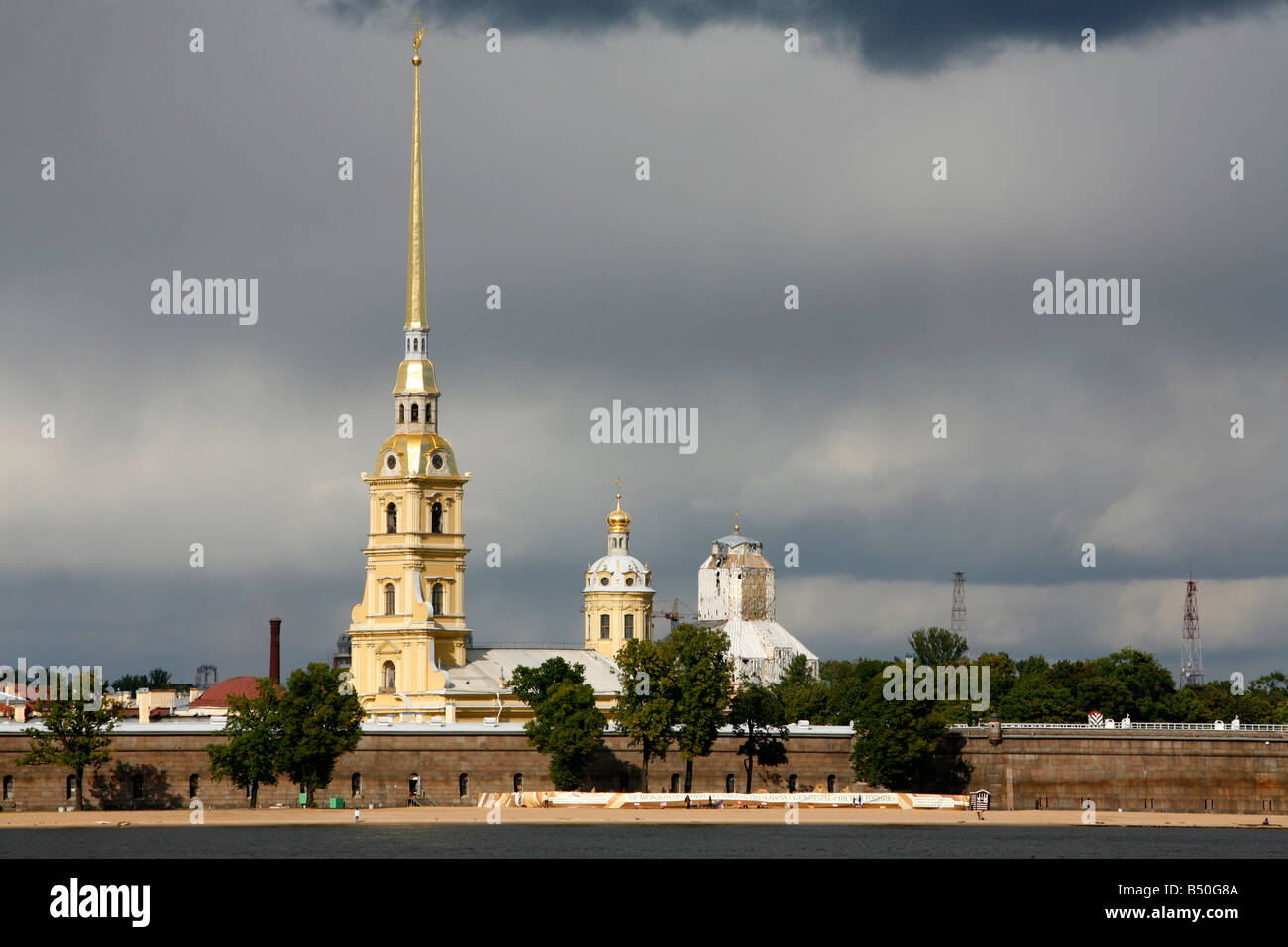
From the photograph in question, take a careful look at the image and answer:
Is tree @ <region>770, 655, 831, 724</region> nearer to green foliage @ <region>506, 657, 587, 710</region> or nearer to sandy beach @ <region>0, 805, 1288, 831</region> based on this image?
green foliage @ <region>506, 657, 587, 710</region>

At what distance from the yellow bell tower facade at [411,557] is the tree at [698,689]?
20.6 metres

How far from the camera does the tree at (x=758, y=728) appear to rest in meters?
122

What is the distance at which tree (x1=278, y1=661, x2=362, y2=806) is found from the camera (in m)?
111

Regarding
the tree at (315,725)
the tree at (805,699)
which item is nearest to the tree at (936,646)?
the tree at (805,699)

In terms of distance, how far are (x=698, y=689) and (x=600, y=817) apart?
1159 centimetres

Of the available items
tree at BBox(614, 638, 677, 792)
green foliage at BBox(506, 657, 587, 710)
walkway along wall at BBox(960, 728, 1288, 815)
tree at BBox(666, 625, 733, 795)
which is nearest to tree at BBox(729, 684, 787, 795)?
tree at BBox(666, 625, 733, 795)

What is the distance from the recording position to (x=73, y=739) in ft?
364

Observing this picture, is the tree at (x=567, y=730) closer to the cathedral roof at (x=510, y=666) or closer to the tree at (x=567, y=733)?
the tree at (x=567, y=733)

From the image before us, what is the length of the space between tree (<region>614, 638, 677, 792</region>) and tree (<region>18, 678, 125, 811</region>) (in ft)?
88.8

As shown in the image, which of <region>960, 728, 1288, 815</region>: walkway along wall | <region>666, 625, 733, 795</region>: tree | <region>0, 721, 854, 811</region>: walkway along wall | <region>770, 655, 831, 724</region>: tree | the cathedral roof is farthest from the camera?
<region>770, 655, 831, 724</region>: tree

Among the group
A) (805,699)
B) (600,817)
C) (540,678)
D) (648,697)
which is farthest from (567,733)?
(805,699)

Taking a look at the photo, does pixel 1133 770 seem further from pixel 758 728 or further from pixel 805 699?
pixel 805 699
